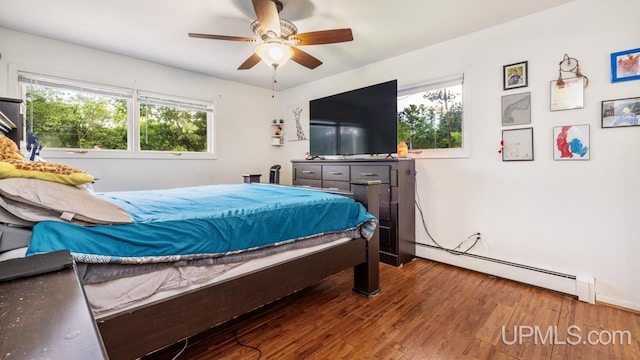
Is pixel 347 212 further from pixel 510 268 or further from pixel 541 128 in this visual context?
pixel 541 128

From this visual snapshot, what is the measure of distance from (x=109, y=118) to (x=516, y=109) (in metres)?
4.34

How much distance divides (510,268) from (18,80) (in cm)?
503

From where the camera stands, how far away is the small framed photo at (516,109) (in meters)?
2.48

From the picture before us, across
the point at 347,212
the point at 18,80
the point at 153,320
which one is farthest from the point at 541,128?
the point at 18,80

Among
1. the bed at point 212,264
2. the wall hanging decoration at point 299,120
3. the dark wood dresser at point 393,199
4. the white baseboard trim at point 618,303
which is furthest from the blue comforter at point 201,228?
the wall hanging decoration at point 299,120

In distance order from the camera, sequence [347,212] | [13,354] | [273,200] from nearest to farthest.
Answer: [13,354], [273,200], [347,212]

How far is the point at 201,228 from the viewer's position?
4.39ft

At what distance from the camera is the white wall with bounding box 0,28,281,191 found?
2.78 meters

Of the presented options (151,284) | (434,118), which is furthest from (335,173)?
(151,284)

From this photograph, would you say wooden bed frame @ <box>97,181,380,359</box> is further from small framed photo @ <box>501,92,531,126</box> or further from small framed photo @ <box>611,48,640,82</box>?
small framed photo @ <box>611,48,640,82</box>

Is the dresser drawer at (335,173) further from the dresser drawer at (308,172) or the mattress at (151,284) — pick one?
the mattress at (151,284)

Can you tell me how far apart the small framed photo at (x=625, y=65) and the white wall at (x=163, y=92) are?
4.12 meters

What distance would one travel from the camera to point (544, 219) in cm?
242

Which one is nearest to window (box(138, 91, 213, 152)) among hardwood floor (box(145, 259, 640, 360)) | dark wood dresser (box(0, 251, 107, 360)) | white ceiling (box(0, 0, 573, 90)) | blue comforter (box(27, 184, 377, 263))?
white ceiling (box(0, 0, 573, 90))
